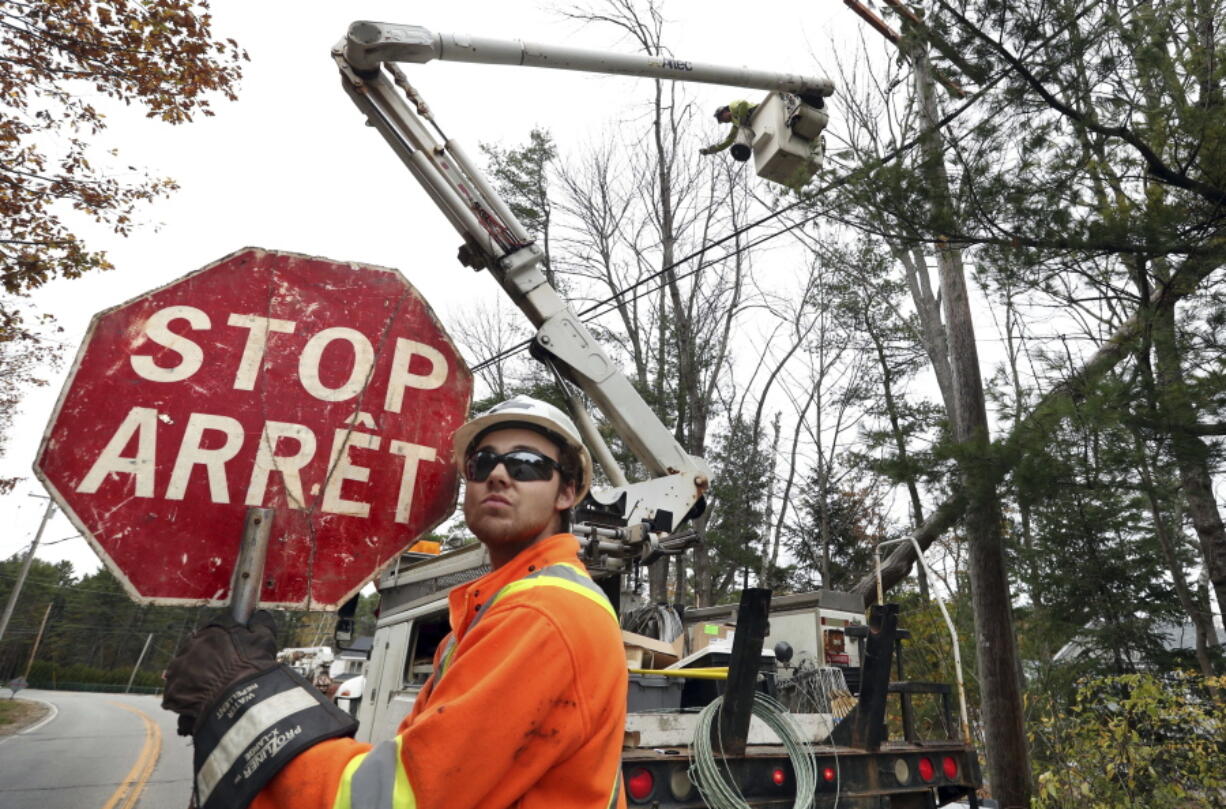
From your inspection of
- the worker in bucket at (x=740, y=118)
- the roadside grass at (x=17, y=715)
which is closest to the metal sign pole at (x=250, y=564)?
the worker in bucket at (x=740, y=118)

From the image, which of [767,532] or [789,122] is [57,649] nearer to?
[767,532]

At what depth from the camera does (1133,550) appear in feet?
47.8

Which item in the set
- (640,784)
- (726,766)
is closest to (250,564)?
(640,784)

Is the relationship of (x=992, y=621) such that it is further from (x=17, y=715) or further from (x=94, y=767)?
(x=17, y=715)

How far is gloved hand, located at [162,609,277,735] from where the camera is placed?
1418 millimetres

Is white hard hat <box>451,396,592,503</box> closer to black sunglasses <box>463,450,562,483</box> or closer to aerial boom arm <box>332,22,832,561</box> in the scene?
black sunglasses <box>463,450,562,483</box>

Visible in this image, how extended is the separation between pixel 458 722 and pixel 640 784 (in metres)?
2.62

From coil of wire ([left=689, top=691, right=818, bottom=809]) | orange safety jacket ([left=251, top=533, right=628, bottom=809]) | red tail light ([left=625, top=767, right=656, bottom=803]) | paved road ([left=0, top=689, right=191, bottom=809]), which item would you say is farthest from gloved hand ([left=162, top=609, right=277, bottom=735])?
paved road ([left=0, top=689, right=191, bottom=809])

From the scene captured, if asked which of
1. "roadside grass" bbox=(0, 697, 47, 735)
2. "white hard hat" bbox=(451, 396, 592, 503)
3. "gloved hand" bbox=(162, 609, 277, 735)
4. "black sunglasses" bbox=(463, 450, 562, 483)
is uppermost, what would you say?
"white hard hat" bbox=(451, 396, 592, 503)

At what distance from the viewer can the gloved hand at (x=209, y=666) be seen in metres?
1.42

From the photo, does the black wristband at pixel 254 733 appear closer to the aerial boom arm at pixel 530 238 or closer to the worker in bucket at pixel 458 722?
the worker in bucket at pixel 458 722

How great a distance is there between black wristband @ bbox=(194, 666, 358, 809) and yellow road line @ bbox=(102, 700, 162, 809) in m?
10.2

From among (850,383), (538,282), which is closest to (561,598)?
(538,282)

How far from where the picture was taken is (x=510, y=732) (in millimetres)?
1265
